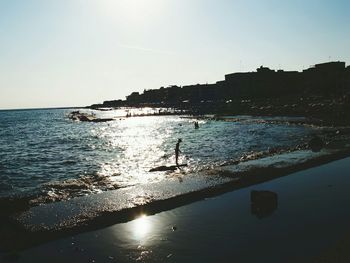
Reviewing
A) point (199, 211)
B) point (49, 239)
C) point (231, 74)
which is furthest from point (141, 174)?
point (231, 74)

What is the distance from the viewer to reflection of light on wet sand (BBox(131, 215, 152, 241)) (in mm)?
11106

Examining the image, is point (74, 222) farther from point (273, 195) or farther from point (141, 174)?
point (141, 174)

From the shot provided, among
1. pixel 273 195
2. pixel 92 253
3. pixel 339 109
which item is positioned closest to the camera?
pixel 92 253

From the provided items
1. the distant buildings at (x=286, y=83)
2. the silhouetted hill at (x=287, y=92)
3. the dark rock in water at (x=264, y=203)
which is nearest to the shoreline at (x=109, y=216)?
the dark rock in water at (x=264, y=203)

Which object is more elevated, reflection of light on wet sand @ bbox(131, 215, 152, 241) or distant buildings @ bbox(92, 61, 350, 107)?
distant buildings @ bbox(92, 61, 350, 107)

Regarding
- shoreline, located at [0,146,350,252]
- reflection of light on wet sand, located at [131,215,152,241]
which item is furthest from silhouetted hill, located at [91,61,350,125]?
reflection of light on wet sand, located at [131,215,152,241]

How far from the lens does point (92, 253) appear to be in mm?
9875

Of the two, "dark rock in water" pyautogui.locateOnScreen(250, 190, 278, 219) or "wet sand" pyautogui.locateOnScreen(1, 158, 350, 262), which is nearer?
"wet sand" pyautogui.locateOnScreen(1, 158, 350, 262)

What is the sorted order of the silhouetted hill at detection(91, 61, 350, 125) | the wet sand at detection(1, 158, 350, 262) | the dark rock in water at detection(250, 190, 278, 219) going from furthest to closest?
1. the silhouetted hill at detection(91, 61, 350, 125)
2. the dark rock in water at detection(250, 190, 278, 219)
3. the wet sand at detection(1, 158, 350, 262)

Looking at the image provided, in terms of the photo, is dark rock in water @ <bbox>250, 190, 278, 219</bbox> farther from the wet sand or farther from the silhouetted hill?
the silhouetted hill

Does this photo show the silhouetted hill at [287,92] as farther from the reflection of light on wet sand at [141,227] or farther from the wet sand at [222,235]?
the reflection of light on wet sand at [141,227]

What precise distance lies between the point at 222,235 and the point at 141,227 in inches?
111

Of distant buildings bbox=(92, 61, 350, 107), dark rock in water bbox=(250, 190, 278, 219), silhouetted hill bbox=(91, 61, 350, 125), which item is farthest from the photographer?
distant buildings bbox=(92, 61, 350, 107)

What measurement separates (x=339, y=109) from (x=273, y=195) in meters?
55.1
